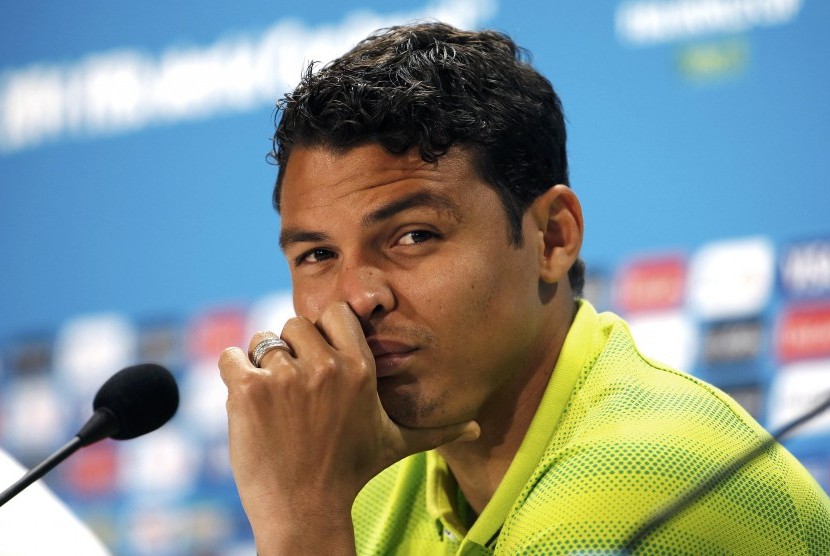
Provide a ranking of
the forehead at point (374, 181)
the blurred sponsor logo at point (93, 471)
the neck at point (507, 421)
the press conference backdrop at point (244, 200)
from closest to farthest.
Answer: the forehead at point (374, 181) < the neck at point (507, 421) < the press conference backdrop at point (244, 200) < the blurred sponsor logo at point (93, 471)

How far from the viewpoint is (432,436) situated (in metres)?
1.75

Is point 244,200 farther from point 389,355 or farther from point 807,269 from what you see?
point 389,355

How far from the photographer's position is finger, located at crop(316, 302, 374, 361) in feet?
5.46

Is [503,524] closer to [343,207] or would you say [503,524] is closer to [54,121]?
[343,207]

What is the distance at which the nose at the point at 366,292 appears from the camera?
5.66ft

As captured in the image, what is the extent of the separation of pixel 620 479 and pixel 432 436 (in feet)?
1.14

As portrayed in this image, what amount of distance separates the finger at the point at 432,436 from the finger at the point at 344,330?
0.14 metres

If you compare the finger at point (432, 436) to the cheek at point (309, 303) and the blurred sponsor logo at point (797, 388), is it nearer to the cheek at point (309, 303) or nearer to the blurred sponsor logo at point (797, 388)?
the cheek at point (309, 303)

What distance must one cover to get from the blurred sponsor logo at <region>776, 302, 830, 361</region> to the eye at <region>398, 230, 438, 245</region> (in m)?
1.41

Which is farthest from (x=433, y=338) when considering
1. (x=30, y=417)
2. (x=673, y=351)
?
(x=30, y=417)

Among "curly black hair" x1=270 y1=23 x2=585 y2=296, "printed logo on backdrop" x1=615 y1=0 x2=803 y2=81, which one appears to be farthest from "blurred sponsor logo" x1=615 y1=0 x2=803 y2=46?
"curly black hair" x1=270 y1=23 x2=585 y2=296

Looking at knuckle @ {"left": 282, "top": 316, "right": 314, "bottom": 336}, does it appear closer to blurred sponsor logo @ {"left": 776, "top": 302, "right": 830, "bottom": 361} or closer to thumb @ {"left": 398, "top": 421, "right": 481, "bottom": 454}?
thumb @ {"left": 398, "top": 421, "right": 481, "bottom": 454}

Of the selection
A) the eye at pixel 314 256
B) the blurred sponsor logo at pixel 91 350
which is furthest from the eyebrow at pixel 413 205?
the blurred sponsor logo at pixel 91 350

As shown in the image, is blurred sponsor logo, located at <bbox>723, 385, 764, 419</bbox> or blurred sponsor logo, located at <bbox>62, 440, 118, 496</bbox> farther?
blurred sponsor logo, located at <bbox>62, 440, 118, 496</bbox>
